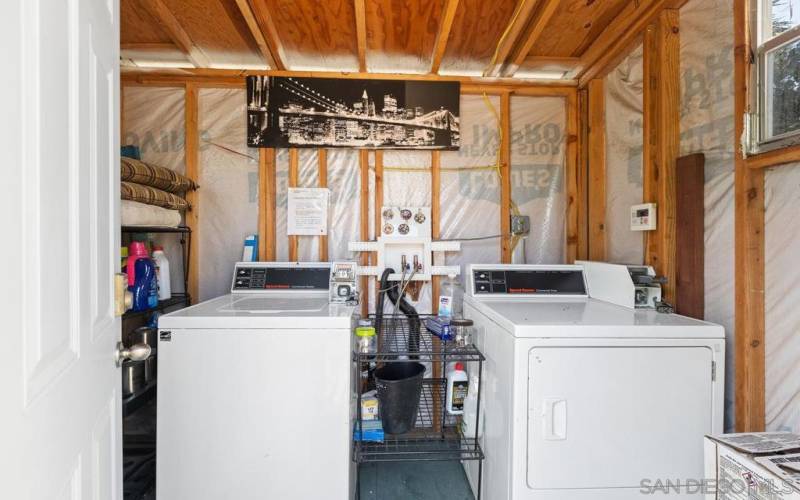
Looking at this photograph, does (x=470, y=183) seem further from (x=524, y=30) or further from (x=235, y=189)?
(x=235, y=189)

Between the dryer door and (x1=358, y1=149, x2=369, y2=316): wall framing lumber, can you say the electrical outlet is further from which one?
the dryer door

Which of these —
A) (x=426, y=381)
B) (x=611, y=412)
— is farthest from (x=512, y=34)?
(x=426, y=381)

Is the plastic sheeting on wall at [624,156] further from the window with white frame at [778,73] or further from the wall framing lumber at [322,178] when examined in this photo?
the wall framing lumber at [322,178]

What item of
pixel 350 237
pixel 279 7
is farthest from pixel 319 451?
pixel 279 7

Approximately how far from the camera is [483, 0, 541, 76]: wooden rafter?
1.85 meters

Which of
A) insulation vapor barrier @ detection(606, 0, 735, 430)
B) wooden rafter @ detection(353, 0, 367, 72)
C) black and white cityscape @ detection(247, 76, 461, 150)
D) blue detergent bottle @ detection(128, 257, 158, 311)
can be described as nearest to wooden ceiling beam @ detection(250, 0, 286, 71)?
black and white cityscape @ detection(247, 76, 461, 150)

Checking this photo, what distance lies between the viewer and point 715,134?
1.55 metres

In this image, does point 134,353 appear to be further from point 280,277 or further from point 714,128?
point 714,128

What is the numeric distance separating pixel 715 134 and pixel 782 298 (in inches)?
27.3

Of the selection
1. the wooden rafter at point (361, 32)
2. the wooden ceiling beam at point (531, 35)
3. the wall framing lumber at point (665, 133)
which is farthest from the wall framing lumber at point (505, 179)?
the wooden rafter at point (361, 32)

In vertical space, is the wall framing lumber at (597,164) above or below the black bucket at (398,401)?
above

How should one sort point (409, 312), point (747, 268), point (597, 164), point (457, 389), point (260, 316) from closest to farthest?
point (747, 268) < point (260, 316) < point (457, 389) < point (409, 312) < point (597, 164)

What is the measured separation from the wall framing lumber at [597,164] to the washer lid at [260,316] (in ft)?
5.39

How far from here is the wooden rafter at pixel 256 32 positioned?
1803 mm
